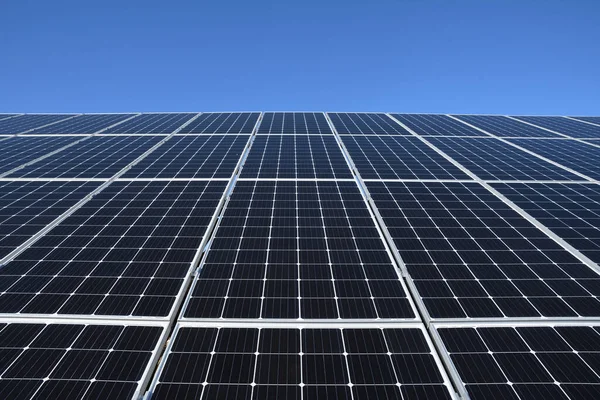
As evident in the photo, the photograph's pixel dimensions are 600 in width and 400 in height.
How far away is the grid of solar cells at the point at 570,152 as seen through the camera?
1792cm

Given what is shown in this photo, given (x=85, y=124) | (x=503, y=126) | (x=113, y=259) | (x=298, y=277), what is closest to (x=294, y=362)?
(x=298, y=277)

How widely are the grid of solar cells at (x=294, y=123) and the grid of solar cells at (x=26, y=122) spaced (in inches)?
822

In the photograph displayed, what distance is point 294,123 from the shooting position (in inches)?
1086

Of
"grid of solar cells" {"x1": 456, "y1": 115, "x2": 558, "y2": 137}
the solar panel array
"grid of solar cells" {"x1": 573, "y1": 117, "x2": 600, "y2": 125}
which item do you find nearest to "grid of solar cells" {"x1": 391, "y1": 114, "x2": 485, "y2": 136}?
"grid of solar cells" {"x1": 456, "y1": 115, "x2": 558, "y2": 137}

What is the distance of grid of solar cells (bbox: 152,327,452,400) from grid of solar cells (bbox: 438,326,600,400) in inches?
31.7

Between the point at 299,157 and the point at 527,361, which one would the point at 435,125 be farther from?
the point at 527,361

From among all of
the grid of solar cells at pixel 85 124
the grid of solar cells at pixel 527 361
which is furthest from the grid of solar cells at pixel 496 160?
the grid of solar cells at pixel 85 124

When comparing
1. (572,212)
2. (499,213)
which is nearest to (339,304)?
(499,213)

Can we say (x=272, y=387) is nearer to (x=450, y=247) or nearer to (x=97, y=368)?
(x=97, y=368)

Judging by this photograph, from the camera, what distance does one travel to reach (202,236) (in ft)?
36.4

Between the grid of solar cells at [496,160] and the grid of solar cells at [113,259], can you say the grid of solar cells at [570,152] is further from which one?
the grid of solar cells at [113,259]

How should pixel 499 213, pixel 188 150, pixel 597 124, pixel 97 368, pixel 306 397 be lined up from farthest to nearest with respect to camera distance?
pixel 597 124 < pixel 188 150 < pixel 499 213 < pixel 97 368 < pixel 306 397

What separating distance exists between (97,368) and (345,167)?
13960 millimetres

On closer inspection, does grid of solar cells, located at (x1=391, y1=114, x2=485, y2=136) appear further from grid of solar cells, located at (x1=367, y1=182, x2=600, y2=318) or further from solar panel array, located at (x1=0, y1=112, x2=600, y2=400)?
grid of solar cells, located at (x1=367, y1=182, x2=600, y2=318)
